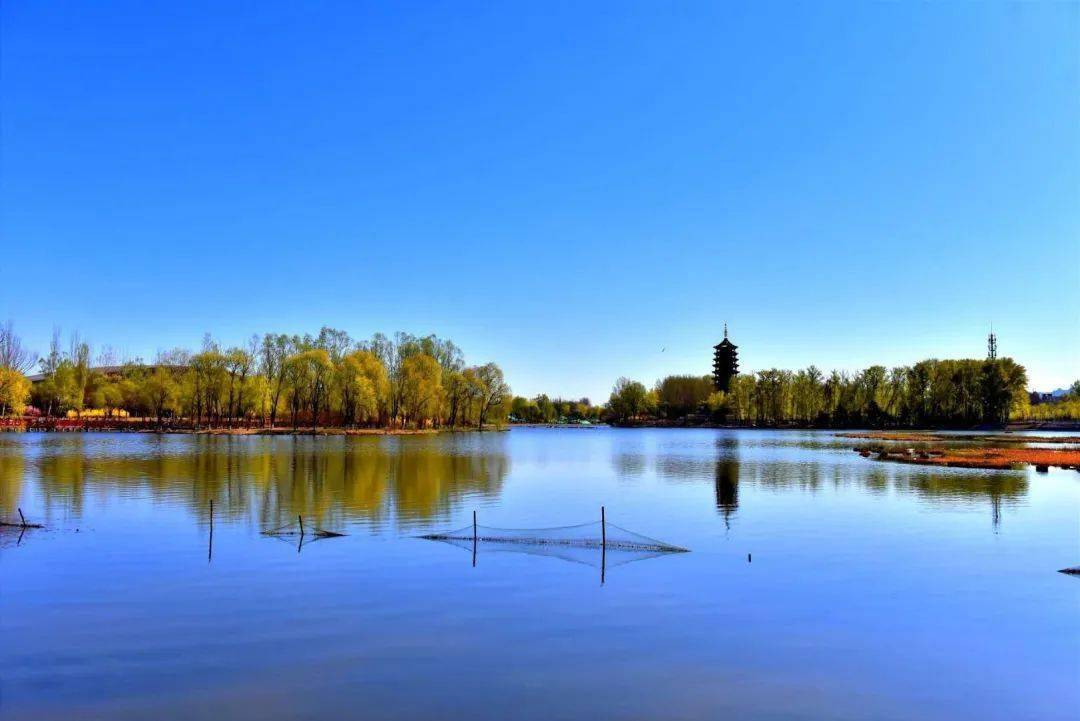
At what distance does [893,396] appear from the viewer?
434 ft

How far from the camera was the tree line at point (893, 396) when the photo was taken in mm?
123938

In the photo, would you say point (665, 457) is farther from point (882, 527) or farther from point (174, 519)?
point (174, 519)

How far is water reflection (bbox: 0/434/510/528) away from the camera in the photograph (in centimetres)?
2905

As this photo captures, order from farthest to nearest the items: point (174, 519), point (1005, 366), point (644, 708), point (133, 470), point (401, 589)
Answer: point (1005, 366)
point (133, 470)
point (174, 519)
point (401, 589)
point (644, 708)

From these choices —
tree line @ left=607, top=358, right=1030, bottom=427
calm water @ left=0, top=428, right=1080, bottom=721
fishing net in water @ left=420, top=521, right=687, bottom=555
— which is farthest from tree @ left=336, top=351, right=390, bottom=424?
tree line @ left=607, top=358, right=1030, bottom=427

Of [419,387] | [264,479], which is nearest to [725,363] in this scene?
[419,387]

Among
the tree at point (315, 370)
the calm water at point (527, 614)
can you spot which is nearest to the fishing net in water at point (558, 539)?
the calm water at point (527, 614)

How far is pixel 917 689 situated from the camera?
11.8 m

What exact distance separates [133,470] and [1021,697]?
44.3m

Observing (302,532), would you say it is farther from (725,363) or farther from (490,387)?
(725,363)

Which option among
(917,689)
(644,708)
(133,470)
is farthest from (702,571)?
(133,470)

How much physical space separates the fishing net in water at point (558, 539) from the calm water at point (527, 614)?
74 cm

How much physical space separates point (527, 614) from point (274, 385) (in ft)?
306

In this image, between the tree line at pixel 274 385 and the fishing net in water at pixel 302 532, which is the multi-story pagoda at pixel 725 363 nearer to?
the tree line at pixel 274 385
